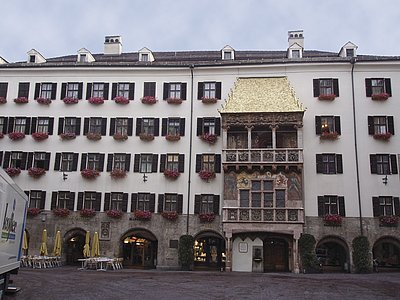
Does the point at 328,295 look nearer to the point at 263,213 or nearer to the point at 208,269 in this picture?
the point at 263,213

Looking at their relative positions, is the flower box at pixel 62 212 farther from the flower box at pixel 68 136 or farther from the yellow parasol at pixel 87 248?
the flower box at pixel 68 136

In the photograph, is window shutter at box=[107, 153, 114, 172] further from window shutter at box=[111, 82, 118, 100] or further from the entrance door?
the entrance door

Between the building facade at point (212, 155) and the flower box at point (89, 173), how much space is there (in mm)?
126

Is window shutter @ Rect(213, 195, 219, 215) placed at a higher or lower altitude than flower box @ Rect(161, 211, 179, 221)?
higher

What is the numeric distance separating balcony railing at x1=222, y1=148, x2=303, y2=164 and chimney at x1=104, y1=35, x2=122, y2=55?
717 inches

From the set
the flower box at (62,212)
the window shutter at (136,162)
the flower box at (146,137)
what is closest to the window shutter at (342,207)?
the flower box at (146,137)

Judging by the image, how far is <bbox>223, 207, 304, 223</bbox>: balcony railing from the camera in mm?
31547

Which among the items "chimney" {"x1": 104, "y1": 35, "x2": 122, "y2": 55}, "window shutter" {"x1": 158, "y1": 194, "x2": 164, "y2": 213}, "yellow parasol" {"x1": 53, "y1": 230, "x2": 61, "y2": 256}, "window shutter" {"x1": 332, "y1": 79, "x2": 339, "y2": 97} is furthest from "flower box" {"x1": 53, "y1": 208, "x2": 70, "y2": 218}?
"window shutter" {"x1": 332, "y1": 79, "x2": 339, "y2": 97}

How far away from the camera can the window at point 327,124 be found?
3359cm

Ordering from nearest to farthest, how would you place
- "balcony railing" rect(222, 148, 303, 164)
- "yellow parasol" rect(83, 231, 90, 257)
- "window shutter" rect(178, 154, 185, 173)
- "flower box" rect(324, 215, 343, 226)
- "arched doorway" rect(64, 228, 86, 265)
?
"flower box" rect(324, 215, 343, 226) → "yellow parasol" rect(83, 231, 90, 257) → "balcony railing" rect(222, 148, 303, 164) → "window shutter" rect(178, 154, 185, 173) → "arched doorway" rect(64, 228, 86, 265)

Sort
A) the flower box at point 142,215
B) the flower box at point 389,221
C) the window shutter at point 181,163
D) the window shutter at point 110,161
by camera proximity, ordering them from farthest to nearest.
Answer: the window shutter at point 110,161 < the window shutter at point 181,163 < the flower box at point 142,215 < the flower box at point 389,221

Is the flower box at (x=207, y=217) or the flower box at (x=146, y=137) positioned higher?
the flower box at (x=146, y=137)

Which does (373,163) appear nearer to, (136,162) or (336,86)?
(336,86)

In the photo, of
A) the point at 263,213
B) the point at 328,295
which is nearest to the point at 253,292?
the point at 328,295
